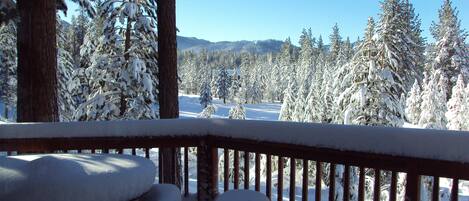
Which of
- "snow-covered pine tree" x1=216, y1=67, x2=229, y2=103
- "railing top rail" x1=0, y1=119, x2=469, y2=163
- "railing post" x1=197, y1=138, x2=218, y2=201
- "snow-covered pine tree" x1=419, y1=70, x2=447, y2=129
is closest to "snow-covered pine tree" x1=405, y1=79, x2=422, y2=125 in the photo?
"snow-covered pine tree" x1=419, y1=70, x2=447, y2=129

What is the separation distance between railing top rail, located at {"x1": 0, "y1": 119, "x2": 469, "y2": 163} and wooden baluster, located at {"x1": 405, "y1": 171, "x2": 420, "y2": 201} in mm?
177

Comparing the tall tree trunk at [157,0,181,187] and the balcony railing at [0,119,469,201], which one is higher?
the tall tree trunk at [157,0,181,187]

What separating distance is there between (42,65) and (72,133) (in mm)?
1913

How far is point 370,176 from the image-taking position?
1568cm

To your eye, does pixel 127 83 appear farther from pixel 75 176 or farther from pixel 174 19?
pixel 75 176

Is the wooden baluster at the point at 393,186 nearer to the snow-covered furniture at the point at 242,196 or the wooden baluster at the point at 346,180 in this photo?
the wooden baluster at the point at 346,180

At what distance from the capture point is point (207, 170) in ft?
12.7

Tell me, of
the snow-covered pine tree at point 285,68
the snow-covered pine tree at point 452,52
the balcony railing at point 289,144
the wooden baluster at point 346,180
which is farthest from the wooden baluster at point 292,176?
the snow-covered pine tree at point 285,68

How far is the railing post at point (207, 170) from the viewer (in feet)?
12.4

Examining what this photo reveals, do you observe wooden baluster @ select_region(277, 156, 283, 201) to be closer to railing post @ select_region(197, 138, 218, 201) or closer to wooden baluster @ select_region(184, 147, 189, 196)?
railing post @ select_region(197, 138, 218, 201)

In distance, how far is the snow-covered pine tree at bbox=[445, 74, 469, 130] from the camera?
25.8m

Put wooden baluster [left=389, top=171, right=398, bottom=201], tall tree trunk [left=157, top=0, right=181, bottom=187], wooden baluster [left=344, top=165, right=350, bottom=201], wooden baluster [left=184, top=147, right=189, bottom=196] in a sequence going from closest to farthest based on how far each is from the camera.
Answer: wooden baluster [left=389, top=171, right=398, bottom=201] < wooden baluster [left=344, top=165, right=350, bottom=201] < wooden baluster [left=184, top=147, right=189, bottom=196] < tall tree trunk [left=157, top=0, right=181, bottom=187]

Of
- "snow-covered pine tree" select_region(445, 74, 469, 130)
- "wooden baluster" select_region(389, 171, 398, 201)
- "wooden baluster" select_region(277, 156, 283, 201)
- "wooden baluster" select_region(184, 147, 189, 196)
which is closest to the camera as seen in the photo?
"wooden baluster" select_region(389, 171, 398, 201)

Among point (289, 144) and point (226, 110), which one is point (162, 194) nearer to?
Answer: point (289, 144)
